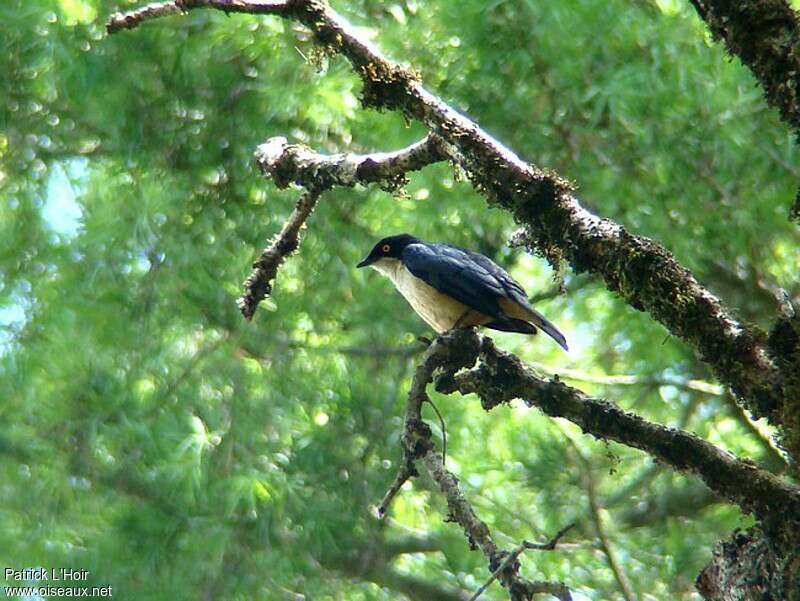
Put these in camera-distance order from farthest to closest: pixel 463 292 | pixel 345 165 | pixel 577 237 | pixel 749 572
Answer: pixel 463 292 < pixel 345 165 < pixel 577 237 < pixel 749 572

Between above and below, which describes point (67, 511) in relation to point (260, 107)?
below

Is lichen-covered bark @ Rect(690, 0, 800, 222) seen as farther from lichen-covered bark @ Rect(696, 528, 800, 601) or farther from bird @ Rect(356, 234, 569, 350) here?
bird @ Rect(356, 234, 569, 350)

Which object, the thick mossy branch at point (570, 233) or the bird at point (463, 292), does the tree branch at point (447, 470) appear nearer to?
the thick mossy branch at point (570, 233)

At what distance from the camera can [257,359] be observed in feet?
20.6

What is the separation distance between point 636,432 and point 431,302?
214 centimetres

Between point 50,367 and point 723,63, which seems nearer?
point 723,63

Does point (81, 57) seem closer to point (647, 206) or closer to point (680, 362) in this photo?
point (647, 206)

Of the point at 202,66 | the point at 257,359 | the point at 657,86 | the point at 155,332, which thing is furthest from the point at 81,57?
the point at 657,86

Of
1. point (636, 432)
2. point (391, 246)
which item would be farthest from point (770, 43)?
point (391, 246)

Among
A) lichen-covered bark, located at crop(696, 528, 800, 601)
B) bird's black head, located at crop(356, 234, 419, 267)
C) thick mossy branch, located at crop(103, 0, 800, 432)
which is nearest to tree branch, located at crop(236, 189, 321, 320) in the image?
thick mossy branch, located at crop(103, 0, 800, 432)

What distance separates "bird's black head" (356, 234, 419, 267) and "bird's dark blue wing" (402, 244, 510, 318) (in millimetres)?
217

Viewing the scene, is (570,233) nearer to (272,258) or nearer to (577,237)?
(577,237)

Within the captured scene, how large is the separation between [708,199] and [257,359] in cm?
274

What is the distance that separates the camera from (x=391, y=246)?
203 inches
